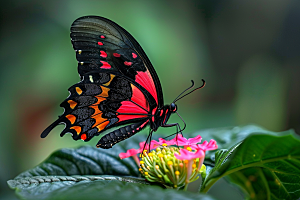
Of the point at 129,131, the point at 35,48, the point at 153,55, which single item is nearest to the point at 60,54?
the point at 35,48

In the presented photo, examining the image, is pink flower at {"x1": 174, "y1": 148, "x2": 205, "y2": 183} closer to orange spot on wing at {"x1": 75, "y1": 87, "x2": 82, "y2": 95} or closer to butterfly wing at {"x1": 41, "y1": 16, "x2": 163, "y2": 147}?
butterfly wing at {"x1": 41, "y1": 16, "x2": 163, "y2": 147}

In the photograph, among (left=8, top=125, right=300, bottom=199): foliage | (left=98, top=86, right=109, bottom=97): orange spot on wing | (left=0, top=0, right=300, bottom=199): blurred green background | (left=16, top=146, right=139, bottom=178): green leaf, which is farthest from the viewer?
(left=0, top=0, right=300, bottom=199): blurred green background

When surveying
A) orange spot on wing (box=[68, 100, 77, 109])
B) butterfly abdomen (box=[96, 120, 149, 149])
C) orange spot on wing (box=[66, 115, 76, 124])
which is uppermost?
orange spot on wing (box=[68, 100, 77, 109])

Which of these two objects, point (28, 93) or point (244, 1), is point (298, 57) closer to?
point (244, 1)

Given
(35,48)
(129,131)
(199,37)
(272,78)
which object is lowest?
(272,78)

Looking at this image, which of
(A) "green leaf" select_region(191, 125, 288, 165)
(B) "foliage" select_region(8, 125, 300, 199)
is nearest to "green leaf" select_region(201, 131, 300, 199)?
(B) "foliage" select_region(8, 125, 300, 199)

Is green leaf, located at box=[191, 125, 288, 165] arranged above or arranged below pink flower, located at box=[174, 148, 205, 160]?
below

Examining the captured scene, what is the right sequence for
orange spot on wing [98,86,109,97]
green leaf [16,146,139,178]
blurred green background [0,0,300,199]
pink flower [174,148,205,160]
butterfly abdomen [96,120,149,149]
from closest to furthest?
pink flower [174,148,205,160] → green leaf [16,146,139,178] → butterfly abdomen [96,120,149,149] → orange spot on wing [98,86,109,97] → blurred green background [0,0,300,199]
